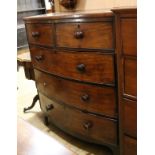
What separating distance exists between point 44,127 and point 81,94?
2.55 ft

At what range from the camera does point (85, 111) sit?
1.49m

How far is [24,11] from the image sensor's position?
15.1 ft

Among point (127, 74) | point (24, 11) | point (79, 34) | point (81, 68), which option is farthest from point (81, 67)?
point (24, 11)

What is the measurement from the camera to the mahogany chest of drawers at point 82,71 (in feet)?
3.93

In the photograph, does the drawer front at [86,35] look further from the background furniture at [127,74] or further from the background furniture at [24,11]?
the background furniture at [24,11]

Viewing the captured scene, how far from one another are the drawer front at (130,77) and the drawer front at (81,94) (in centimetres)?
17

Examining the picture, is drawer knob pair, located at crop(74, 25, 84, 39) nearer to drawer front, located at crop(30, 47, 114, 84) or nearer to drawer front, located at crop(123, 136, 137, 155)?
drawer front, located at crop(30, 47, 114, 84)

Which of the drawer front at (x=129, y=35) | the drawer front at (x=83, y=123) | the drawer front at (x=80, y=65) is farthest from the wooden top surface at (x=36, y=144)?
the drawer front at (x=83, y=123)

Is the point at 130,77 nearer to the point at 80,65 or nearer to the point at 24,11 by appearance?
the point at 80,65

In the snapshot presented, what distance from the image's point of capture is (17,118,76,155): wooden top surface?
52cm

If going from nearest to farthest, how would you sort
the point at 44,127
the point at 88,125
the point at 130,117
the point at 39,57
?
the point at 130,117
the point at 88,125
the point at 39,57
the point at 44,127

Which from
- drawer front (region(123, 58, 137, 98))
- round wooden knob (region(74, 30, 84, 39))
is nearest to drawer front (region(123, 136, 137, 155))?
drawer front (region(123, 58, 137, 98))
